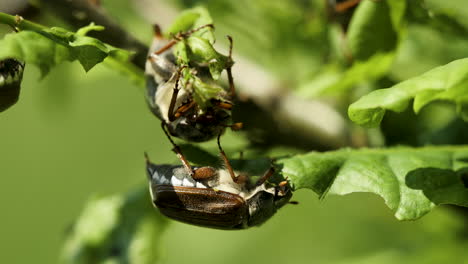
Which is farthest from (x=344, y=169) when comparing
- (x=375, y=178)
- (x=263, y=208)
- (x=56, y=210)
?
(x=56, y=210)

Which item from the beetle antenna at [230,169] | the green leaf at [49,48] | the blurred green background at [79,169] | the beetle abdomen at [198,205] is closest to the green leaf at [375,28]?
the beetle antenna at [230,169]

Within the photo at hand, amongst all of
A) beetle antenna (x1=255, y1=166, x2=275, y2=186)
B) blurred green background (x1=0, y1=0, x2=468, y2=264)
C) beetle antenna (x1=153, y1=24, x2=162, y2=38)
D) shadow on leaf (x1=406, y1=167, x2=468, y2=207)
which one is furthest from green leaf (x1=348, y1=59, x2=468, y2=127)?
blurred green background (x1=0, y1=0, x2=468, y2=264)

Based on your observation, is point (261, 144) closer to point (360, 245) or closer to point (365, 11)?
point (365, 11)

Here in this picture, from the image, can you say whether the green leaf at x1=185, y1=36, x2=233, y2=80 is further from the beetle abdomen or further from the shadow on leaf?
the shadow on leaf

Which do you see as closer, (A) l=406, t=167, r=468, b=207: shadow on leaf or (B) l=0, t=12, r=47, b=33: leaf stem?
(B) l=0, t=12, r=47, b=33: leaf stem

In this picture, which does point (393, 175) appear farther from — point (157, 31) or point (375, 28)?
point (157, 31)

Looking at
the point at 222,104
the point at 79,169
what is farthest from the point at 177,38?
the point at 79,169
